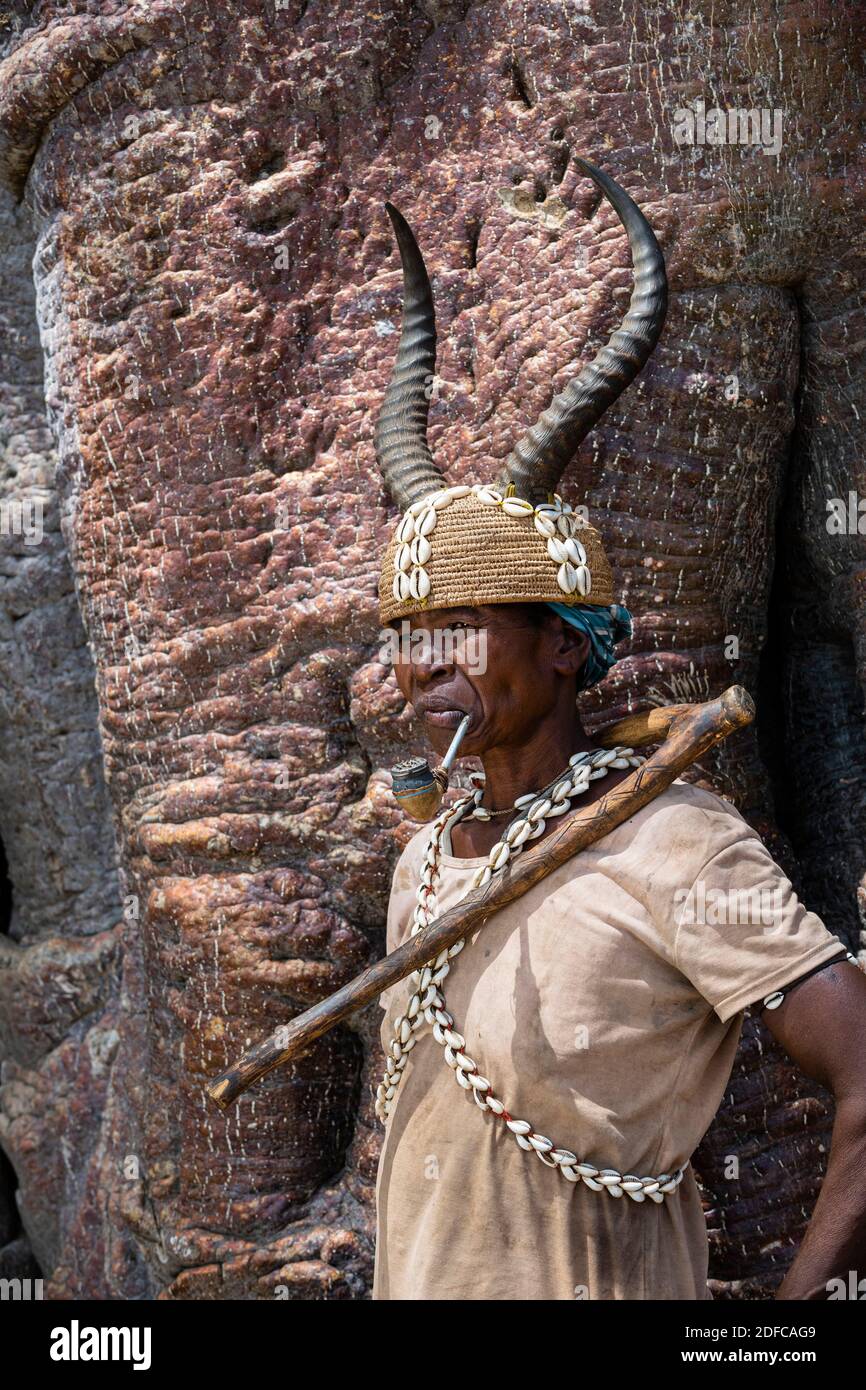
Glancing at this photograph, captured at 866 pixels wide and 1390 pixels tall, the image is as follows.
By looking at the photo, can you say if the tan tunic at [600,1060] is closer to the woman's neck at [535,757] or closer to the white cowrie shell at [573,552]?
the woman's neck at [535,757]

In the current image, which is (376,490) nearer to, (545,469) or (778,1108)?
(545,469)

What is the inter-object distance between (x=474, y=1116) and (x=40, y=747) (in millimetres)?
2485

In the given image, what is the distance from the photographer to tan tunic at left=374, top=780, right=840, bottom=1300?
2.11 meters

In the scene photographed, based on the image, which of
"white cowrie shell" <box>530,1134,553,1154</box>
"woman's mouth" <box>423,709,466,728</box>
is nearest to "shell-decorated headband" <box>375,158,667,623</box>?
"woman's mouth" <box>423,709,466,728</box>

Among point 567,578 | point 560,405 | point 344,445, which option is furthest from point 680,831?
point 344,445

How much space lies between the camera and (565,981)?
216 centimetres

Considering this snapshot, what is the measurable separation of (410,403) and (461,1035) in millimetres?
1122

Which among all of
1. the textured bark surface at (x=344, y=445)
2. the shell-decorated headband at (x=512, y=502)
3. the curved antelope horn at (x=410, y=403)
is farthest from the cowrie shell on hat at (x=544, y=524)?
the textured bark surface at (x=344, y=445)

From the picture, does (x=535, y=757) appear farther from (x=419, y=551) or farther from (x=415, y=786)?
(x=419, y=551)

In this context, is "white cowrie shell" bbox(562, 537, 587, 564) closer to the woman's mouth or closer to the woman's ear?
the woman's ear

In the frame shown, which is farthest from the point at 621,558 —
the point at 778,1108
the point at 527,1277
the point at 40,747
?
the point at 40,747

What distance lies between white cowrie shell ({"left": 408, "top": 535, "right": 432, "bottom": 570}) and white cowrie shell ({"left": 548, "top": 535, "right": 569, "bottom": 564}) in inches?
7.8

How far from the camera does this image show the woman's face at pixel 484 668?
90.1 inches

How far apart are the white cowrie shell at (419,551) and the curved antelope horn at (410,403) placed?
0.18 meters
